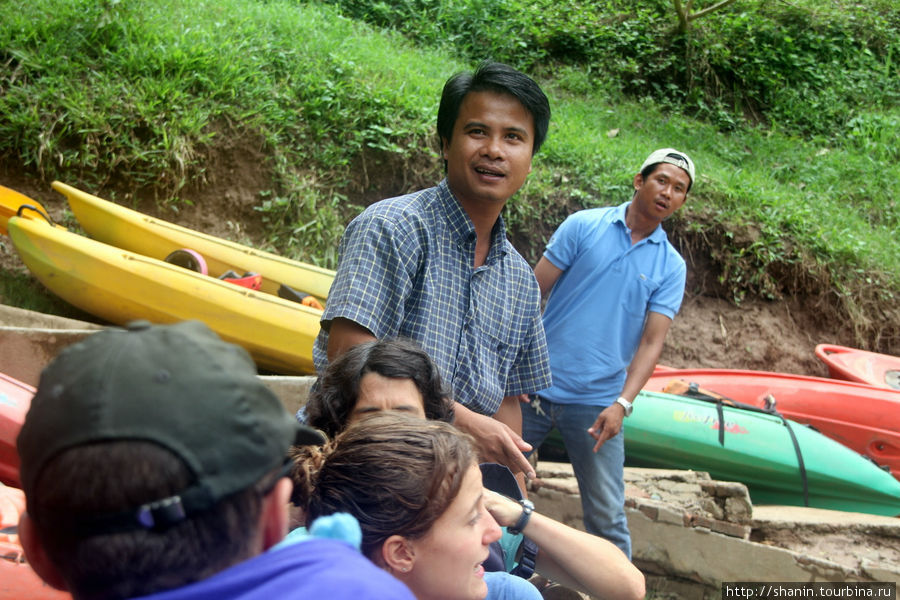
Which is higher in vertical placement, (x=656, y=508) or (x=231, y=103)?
(x=231, y=103)

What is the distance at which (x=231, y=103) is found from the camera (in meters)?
6.45

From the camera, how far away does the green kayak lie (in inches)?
190

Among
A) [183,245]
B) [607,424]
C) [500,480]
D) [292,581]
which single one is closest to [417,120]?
[183,245]

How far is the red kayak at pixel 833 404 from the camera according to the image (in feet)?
18.5

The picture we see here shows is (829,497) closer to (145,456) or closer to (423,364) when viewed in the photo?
(423,364)

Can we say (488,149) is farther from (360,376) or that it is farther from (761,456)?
(761,456)

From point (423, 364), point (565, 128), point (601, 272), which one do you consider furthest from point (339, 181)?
point (423, 364)

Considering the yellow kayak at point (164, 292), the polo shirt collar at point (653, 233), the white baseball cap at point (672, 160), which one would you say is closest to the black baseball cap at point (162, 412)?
the polo shirt collar at point (653, 233)

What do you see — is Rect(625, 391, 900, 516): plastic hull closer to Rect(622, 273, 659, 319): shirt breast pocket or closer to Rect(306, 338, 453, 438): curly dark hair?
Rect(622, 273, 659, 319): shirt breast pocket

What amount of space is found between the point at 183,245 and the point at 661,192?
11.6 feet

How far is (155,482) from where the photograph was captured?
717mm

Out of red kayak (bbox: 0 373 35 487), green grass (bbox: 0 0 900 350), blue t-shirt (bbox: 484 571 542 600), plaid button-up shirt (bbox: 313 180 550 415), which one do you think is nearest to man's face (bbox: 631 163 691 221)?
plaid button-up shirt (bbox: 313 180 550 415)

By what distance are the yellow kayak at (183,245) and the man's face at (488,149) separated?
132 inches

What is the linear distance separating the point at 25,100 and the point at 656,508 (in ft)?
17.7
